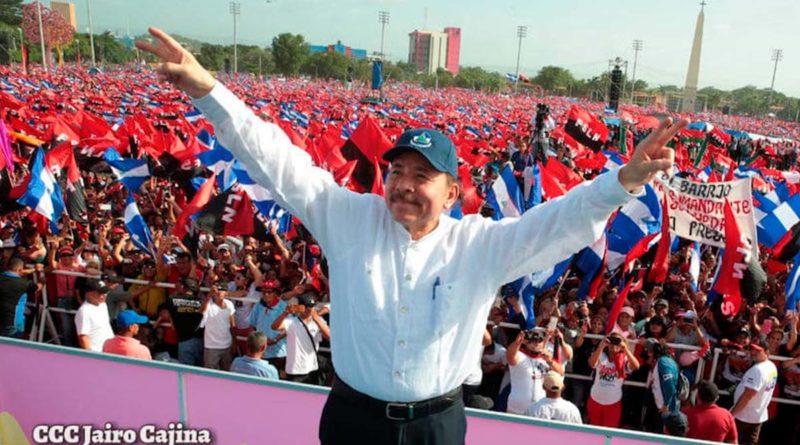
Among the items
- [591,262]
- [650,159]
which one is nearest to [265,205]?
Answer: [591,262]

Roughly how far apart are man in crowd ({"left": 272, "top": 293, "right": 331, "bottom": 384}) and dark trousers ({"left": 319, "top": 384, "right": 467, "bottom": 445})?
3852mm

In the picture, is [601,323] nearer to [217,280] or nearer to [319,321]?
[319,321]

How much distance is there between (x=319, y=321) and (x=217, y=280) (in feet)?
5.52

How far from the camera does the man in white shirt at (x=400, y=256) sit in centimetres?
170

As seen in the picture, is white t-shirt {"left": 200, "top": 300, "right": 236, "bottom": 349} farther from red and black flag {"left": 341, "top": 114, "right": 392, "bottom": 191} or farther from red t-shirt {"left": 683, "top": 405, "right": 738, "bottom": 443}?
red t-shirt {"left": 683, "top": 405, "right": 738, "bottom": 443}

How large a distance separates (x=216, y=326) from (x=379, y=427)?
471 centimetres

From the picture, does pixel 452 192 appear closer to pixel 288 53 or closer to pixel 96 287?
pixel 96 287

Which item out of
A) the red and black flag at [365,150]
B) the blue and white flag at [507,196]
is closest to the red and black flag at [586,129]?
the blue and white flag at [507,196]

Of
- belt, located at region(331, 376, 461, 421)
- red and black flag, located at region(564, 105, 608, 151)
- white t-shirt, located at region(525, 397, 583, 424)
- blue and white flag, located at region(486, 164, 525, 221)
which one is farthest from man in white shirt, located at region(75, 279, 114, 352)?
red and black flag, located at region(564, 105, 608, 151)

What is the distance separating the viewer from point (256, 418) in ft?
11.4

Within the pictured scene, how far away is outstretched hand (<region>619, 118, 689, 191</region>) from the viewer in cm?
154

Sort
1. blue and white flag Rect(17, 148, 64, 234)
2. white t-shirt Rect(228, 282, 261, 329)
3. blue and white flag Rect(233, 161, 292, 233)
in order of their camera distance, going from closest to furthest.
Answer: white t-shirt Rect(228, 282, 261, 329), blue and white flag Rect(17, 148, 64, 234), blue and white flag Rect(233, 161, 292, 233)

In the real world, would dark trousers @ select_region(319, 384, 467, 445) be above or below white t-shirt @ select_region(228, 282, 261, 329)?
above

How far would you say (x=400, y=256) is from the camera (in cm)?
179
